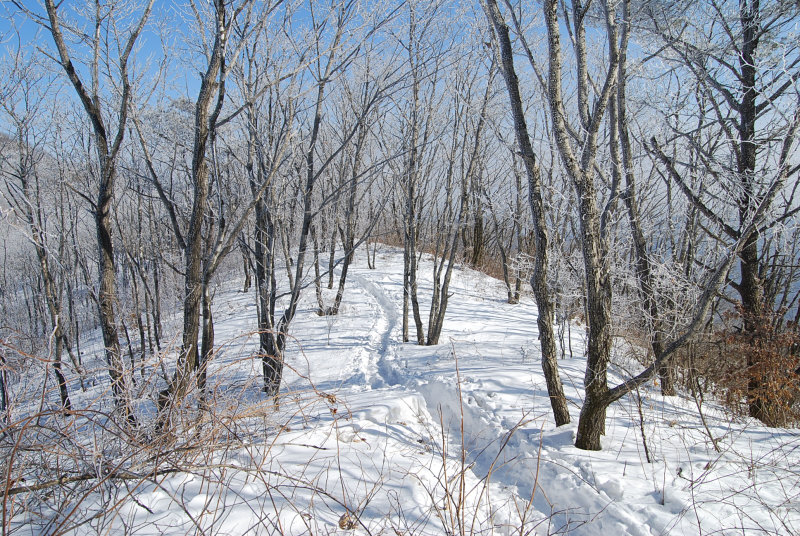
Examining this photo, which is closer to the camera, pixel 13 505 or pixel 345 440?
pixel 13 505

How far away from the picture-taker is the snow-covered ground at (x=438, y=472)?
191 cm

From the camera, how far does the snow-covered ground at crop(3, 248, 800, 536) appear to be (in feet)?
6.25

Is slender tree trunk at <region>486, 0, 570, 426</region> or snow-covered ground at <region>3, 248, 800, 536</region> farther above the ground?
slender tree trunk at <region>486, 0, 570, 426</region>

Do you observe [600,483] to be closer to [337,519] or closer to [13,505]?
[337,519]

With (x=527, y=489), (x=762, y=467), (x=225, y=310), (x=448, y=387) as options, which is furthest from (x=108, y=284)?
(x=225, y=310)

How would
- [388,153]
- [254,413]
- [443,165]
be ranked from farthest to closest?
[443,165] < [388,153] < [254,413]

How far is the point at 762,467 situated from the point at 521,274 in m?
8.84

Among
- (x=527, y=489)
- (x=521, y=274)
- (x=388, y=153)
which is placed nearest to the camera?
(x=527, y=489)

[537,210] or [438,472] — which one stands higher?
[537,210]

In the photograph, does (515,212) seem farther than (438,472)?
Yes

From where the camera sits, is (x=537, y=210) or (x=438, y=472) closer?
(x=438, y=472)

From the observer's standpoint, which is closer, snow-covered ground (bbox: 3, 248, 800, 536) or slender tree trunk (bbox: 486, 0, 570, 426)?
snow-covered ground (bbox: 3, 248, 800, 536)

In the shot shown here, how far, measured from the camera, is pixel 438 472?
3002mm

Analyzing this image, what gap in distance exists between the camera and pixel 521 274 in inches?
449
